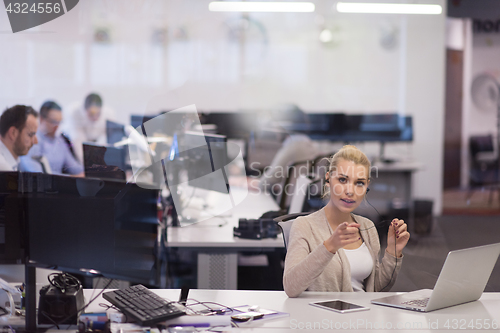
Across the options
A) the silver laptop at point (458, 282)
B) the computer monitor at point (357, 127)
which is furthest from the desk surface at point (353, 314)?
the computer monitor at point (357, 127)


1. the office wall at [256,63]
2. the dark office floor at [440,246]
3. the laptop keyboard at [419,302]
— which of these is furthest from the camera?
the office wall at [256,63]

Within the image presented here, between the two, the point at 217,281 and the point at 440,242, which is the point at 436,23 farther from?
the point at 217,281

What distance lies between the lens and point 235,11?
5535 millimetres

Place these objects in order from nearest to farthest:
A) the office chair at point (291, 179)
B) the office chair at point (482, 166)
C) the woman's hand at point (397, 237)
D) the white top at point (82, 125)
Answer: the woman's hand at point (397, 237), the office chair at point (291, 179), the white top at point (82, 125), the office chair at point (482, 166)

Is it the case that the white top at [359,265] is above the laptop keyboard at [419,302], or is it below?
above

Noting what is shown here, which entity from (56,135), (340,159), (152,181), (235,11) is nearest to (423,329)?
(340,159)

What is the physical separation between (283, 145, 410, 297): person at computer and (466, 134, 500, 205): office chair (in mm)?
4555

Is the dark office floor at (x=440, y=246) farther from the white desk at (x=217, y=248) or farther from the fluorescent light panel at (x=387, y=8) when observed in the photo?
the fluorescent light panel at (x=387, y=8)

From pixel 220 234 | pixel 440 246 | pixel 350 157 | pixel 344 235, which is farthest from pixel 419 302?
pixel 440 246

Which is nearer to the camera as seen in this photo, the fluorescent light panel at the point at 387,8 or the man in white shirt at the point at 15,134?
the man in white shirt at the point at 15,134

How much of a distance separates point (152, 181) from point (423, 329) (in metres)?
2.18

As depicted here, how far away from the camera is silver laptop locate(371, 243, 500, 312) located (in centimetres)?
144

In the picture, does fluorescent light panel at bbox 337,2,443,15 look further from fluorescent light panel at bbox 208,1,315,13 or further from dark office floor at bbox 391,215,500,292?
dark office floor at bbox 391,215,500,292

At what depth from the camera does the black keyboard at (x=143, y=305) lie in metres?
1.37
